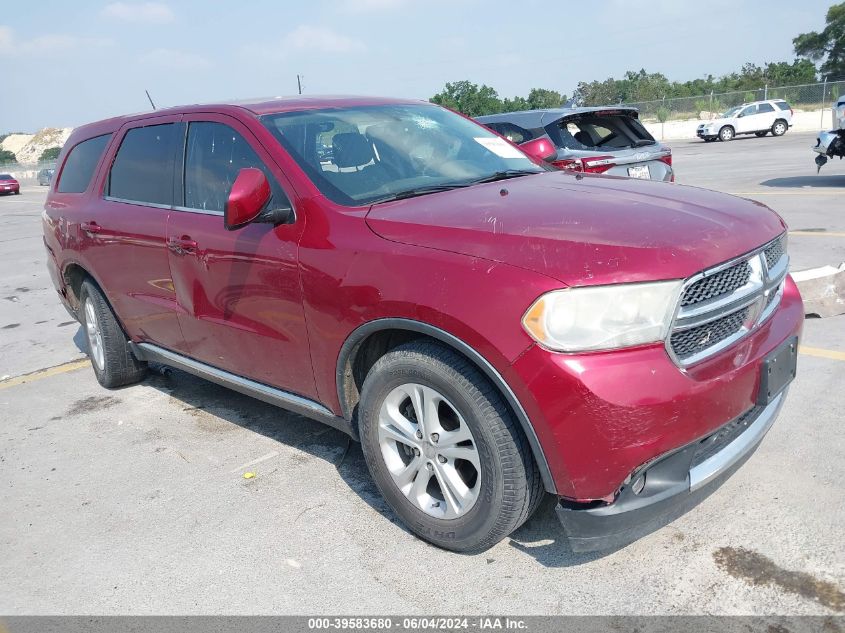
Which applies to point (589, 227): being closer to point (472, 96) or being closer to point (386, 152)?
point (386, 152)

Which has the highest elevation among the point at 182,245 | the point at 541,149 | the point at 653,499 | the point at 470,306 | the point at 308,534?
the point at 541,149

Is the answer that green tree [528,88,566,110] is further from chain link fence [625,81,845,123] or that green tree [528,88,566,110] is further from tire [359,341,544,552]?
tire [359,341,544,552]

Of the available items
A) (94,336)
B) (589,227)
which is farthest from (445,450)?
(94,336)

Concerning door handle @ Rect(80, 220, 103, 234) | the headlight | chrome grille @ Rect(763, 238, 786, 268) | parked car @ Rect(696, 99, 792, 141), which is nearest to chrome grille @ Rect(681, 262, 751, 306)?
the headlight

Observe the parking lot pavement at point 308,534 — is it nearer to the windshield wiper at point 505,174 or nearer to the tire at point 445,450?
the tire at point 445,450

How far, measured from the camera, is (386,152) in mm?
3715

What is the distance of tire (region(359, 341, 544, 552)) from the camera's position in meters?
2.66

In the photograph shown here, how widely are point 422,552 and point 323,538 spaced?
0.45m

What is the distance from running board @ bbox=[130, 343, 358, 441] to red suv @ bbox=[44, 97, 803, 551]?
17mm

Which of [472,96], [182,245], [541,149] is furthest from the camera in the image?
[472,96]

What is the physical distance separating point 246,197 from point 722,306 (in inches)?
77.4

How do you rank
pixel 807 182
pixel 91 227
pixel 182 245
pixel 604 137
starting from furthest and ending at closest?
pixel 807 182 < pixel 604 137 < pixel 91 227 < pixel 182 245

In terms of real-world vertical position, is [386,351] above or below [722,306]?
below

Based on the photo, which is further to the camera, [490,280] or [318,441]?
[318,441]
